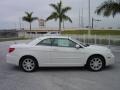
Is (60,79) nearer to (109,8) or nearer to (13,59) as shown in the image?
(13,59)

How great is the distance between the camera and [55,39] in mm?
10047

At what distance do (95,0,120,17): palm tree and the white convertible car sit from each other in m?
17.9

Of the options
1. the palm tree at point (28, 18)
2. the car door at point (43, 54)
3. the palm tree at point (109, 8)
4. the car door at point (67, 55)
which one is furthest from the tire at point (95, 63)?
the palm tree at point (28, 18)

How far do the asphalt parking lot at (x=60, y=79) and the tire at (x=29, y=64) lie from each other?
248 millimetres

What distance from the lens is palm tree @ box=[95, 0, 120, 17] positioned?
26.7m

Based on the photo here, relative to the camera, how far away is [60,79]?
27.2 feet

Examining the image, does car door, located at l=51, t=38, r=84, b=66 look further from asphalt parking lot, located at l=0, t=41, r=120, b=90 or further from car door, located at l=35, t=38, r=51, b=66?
asphalt parking lot, located at l=0, t=41, r=120, b=90

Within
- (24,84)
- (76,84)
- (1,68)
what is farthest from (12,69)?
(76,84)

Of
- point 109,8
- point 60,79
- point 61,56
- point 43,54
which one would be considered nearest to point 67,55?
point 61,56

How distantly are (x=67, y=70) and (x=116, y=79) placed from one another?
248cm

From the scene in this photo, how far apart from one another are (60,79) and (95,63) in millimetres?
2155

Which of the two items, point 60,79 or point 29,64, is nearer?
point 60,79

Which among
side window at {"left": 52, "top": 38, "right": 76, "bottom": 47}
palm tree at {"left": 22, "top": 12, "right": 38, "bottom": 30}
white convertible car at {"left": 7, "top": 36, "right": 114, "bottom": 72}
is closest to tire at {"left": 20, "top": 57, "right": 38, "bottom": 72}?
white convertible car at {"left": 7, "top": 36, "right": 114, "bottom": 72}

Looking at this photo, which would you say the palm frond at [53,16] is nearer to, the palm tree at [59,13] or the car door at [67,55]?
the palm tree at [59,13]
